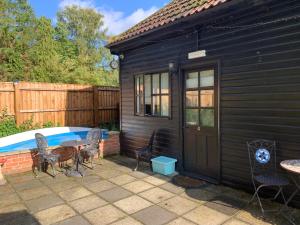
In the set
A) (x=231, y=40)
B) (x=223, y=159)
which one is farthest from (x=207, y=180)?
(x=231, y=40)

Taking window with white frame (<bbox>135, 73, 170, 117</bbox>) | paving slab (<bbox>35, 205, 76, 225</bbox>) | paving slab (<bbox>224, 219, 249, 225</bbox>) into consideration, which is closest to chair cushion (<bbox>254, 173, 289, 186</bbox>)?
paving slab (<bbox>224, 219, 249, 225</bbox>)

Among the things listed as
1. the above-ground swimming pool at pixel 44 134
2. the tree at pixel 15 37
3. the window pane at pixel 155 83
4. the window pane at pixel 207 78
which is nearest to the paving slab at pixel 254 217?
the window pane at pixel 207 78

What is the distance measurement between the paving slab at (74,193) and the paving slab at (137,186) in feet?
2.37

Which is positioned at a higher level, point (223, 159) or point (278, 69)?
point (278, 69)

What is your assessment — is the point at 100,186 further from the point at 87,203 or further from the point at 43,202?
the point at 43,202

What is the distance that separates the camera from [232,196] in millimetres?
3896

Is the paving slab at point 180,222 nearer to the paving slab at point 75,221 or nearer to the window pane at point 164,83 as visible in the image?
the paving slab at point 75,221

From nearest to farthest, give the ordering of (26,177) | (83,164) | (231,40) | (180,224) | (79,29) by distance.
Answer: (180,224), (231,40), (26,177), (83,164), (79,29)

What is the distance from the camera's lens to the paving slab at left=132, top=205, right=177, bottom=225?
3153 mm

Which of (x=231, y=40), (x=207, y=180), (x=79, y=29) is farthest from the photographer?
(x=79, y=29)

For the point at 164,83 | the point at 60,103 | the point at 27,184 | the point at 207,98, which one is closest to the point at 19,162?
the point at 27,184

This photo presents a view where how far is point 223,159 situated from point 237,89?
1319mm

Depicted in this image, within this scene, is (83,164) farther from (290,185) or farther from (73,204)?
(290,185)

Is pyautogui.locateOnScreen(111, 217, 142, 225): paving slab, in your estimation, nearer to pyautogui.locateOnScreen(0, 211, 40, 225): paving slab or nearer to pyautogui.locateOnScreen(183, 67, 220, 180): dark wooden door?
pyautogui.locateOnScreen(0, 211, 40, 225): paving slab
